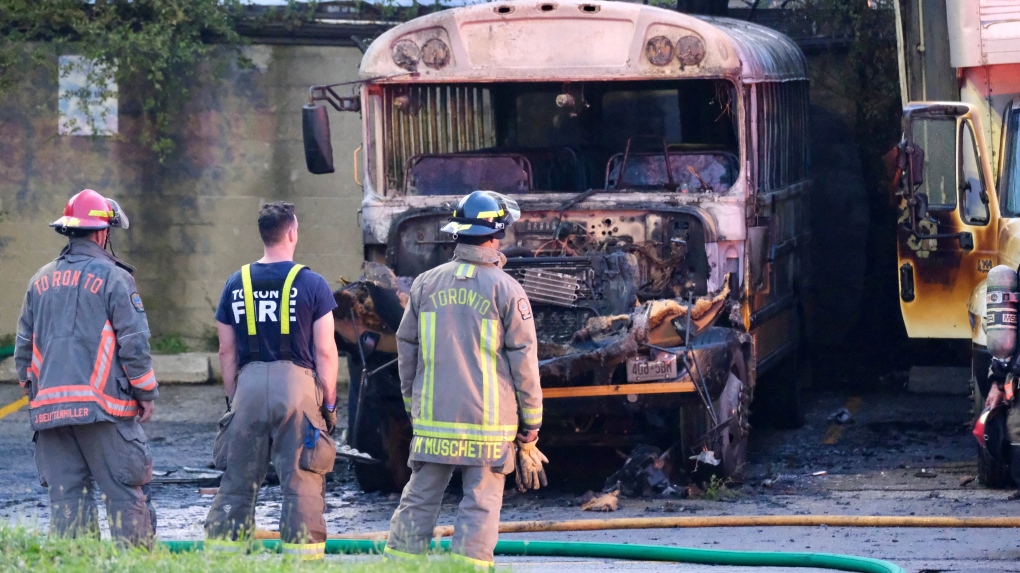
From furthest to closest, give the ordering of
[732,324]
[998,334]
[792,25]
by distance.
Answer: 1. [792,25]
2. [732,324]
3. [998,334]

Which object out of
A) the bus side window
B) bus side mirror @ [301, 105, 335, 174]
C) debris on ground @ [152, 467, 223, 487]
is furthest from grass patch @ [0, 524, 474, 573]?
the bus side window

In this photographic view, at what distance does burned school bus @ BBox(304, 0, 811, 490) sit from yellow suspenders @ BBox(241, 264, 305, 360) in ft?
6.43

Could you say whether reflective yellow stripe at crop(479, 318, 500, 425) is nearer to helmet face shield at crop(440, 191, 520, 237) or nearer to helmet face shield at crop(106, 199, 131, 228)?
helmet face shield at crop(440, 191, 520, 237)

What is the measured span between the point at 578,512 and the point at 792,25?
6.62 m

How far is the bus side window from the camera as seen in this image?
8.50m

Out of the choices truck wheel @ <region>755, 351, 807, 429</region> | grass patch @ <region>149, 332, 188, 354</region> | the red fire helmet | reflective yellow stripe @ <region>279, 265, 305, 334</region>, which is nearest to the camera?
reflective yellow stripe @ <region>279, 265, 305, 334</region>

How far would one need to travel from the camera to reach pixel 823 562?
20.6 ft

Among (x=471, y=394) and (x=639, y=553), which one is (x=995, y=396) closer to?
(x=639, y=553)

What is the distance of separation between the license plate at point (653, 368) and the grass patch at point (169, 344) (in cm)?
617

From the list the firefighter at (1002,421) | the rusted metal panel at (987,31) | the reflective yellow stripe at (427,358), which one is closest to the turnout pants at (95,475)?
the reflective yellow stripe at (427,358)

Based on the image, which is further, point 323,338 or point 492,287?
point 323,338

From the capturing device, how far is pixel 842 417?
11234mm

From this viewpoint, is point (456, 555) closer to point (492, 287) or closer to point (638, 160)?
point (492, 287)

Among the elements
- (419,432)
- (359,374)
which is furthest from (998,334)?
(359,374)
